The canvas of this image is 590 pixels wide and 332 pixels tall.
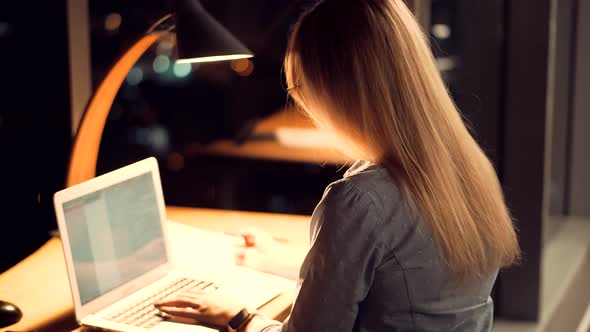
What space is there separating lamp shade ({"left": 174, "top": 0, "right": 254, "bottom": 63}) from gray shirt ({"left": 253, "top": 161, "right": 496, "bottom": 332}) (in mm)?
604

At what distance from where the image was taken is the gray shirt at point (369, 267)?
4.01ft

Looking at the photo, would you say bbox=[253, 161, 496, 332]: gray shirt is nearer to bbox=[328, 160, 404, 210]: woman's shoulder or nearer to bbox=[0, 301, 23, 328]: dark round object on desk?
bbox=[328, 160, 404, 210]: woman's shoulder

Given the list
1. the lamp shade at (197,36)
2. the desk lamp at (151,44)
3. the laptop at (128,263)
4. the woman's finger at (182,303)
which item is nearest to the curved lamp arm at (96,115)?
the desk lamp at (151,44)

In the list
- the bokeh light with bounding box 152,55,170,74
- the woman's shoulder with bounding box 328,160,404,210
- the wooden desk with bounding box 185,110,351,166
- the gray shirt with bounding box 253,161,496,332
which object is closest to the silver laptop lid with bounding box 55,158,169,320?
the gray shirt with bounding box 253,161,496,332

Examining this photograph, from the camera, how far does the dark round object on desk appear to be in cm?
141

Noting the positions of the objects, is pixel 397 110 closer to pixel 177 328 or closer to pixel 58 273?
pixel 177 328

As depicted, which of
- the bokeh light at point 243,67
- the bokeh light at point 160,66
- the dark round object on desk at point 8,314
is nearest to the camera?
the dark round object on desk at point 8,314

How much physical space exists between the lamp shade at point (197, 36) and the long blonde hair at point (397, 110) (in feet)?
1.48

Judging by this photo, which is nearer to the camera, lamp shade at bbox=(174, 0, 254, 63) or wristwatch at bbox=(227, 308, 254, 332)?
wristwatch at bbox=(227, 308, 254, 332)

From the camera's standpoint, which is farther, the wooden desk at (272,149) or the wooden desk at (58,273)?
the wooden desk at (272,149)

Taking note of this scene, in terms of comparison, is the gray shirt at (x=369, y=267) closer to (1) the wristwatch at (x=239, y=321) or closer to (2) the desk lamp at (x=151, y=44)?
(1) the wristwatch at (x=239, y=321)

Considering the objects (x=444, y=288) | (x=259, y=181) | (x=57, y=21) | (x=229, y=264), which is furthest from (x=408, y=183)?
(x=259, y=181)

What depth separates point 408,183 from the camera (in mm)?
1251

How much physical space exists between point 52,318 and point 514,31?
2.19m
